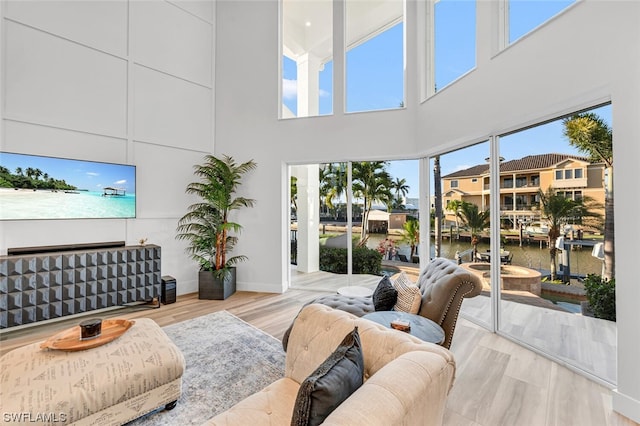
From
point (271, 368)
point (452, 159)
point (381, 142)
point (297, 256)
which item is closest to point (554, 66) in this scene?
point (452, 159)

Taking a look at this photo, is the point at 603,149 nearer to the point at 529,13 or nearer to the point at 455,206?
the point at 529,13

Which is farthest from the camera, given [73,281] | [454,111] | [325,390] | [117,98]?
[117,98]

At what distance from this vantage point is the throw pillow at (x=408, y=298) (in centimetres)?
245

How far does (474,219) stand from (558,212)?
956 millimetres

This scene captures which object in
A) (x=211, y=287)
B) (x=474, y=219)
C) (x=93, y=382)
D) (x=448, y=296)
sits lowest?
(x=211, y=287)

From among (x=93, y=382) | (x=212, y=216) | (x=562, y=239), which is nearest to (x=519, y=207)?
(x=562, y=239)

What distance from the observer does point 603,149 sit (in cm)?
232

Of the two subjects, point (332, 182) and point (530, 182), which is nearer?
point (530, 182)

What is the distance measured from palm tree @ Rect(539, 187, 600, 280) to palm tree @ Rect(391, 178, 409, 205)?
77.8 inches

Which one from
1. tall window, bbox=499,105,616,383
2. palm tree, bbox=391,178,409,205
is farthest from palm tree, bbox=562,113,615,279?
palm tree, bbox=391,178,409,205

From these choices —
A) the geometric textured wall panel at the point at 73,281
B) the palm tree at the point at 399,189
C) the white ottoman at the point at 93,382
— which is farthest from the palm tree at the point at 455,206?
the geometric textured wall panel at the point at 73,281

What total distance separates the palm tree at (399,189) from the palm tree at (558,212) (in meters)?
1.98

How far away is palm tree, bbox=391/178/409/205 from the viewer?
461 centimetres

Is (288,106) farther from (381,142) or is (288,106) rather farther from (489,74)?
(489,74)
